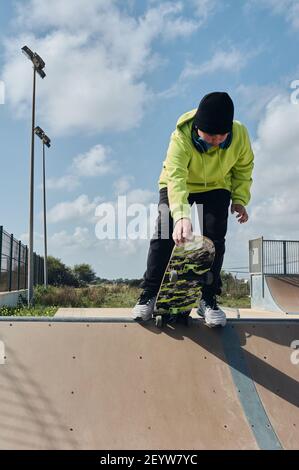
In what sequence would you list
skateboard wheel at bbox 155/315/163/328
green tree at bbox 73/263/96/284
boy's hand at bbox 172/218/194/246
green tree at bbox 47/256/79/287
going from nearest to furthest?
boy's hand at bbox 172/218/194/246, skateboard wheel at bbox 155/315/163/328, green tree at bbox 47/256/79/287, green tree at bbox 73/263/96/284

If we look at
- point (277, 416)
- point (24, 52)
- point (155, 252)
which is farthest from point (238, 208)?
point (24, 52)

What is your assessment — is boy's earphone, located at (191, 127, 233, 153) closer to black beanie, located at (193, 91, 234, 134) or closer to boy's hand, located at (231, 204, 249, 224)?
black beanie, located at (193, 91, 234, 134)

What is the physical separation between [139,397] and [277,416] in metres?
0.88

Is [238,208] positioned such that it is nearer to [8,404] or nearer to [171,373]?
[171,373]

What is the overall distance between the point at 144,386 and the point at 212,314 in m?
0.81

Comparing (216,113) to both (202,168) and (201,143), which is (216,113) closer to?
(201,143)

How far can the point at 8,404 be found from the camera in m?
2.69

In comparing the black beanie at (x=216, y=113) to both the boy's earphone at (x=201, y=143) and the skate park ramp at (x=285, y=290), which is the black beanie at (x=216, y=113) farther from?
the skate park ramp at (x=285, y=290)

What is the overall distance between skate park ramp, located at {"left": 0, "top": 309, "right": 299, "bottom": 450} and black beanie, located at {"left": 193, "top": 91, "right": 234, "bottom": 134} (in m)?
1.44

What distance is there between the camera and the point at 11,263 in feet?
56.2

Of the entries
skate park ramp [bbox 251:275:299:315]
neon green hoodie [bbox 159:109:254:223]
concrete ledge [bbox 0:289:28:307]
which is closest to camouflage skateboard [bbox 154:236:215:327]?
neon green hoodie [bbox 159:109:254:223]

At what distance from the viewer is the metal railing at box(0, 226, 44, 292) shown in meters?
15.4

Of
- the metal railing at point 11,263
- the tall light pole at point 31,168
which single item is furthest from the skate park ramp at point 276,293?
the metal railing at point 11,263

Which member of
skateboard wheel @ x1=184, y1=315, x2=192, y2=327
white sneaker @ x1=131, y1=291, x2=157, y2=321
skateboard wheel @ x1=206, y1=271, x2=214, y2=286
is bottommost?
skateboard wheel @ x1=184, y1=315, x2=192, y2=327
